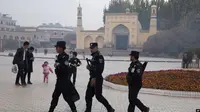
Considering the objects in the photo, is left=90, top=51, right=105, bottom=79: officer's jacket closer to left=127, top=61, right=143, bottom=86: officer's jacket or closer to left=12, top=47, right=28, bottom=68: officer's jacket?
left=127, top=61, right=143, bottom=86: officer's jacket

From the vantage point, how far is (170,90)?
36.9ft

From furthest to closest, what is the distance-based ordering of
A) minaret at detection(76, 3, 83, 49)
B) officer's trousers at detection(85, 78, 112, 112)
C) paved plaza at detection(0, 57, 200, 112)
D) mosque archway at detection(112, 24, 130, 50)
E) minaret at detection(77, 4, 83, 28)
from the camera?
minaret at detection(77, 4, 83, 28) → minaret at detection(76, 3, 83, 49) → mosque archway at detection(112, 24, 130, 50) → paved plaza at detection(0, 57, 200, 112) → officer's trousers at detection(85, 78, 112, 112)

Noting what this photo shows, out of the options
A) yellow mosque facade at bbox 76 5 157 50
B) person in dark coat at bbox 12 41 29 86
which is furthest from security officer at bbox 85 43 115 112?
yellow mosque facade at bbox 76 5 157 50

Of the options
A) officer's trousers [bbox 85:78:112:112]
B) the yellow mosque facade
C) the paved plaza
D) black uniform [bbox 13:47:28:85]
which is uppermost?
the yellow mosque facade

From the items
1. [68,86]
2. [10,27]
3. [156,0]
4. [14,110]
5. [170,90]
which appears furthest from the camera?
[10,27]

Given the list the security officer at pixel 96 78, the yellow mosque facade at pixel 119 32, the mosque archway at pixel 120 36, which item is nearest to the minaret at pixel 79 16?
the yellow mosque facade at pixel 119 32

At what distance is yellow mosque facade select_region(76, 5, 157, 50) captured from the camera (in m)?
67.4

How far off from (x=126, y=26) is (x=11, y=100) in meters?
59.7

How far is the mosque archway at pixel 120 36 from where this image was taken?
69.1 m

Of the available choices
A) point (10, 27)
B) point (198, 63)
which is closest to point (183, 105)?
point (198, 63)

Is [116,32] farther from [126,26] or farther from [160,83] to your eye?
[160,83]

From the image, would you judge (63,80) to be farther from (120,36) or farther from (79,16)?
(79,16)

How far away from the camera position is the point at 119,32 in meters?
69.4

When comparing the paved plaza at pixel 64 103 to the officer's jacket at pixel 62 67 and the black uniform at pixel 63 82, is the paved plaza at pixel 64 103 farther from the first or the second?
the officer's jacket at pixel 62 67
